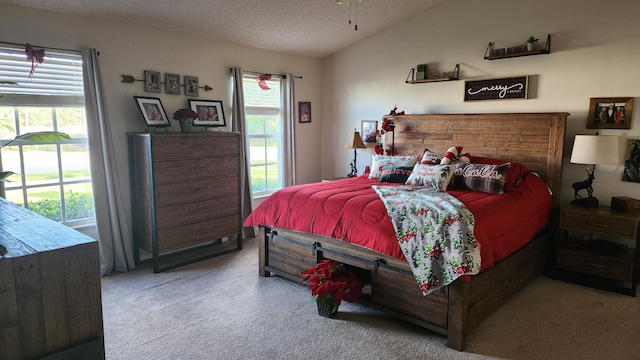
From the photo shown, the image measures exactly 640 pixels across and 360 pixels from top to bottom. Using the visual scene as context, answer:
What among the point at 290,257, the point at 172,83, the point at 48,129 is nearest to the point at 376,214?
the point at 290,257

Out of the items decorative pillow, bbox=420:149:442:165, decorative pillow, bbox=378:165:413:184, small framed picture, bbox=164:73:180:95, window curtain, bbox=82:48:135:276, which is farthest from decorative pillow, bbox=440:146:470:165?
window curtain, bbox=82:48:135:276

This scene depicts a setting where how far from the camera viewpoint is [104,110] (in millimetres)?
3676

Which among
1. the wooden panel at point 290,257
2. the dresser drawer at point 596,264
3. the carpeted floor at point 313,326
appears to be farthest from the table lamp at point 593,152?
the wooden panel at point 290,257

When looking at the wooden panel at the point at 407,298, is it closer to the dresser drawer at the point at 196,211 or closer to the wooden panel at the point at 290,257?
the wooden panel at the point at 290,257

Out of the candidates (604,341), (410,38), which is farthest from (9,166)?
(604,341)

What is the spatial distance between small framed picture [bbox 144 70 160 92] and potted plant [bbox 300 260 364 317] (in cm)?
240

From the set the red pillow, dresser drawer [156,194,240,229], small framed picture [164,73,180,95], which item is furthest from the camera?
small framed picture [164,73,180,95]

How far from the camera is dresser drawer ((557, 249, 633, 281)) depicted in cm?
329

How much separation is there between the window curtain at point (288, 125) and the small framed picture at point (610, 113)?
3211 mm

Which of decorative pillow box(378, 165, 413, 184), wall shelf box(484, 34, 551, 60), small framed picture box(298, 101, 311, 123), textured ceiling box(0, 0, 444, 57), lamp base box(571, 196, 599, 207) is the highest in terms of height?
textured ceiling box(0, 0, 444, 57)

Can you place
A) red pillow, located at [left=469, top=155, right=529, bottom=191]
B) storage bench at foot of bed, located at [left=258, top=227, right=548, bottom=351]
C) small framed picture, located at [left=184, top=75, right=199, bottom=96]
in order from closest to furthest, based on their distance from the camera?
storage bench at foot of bed, located at [left=258, top=227, right=548, bottom=351] < red pillow, located at [left=469, top=155, right=529, bottom=191] < small framed picture, located at [left=184, top=75, right=199, bottom=96]

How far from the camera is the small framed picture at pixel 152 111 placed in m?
3.92

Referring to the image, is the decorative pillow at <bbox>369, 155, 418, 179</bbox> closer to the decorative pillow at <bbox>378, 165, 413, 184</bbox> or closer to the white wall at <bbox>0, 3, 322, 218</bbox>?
the decorative pillow at <bbox>378, 165, 413, 184</bbox>

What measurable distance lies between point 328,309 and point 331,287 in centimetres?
18
